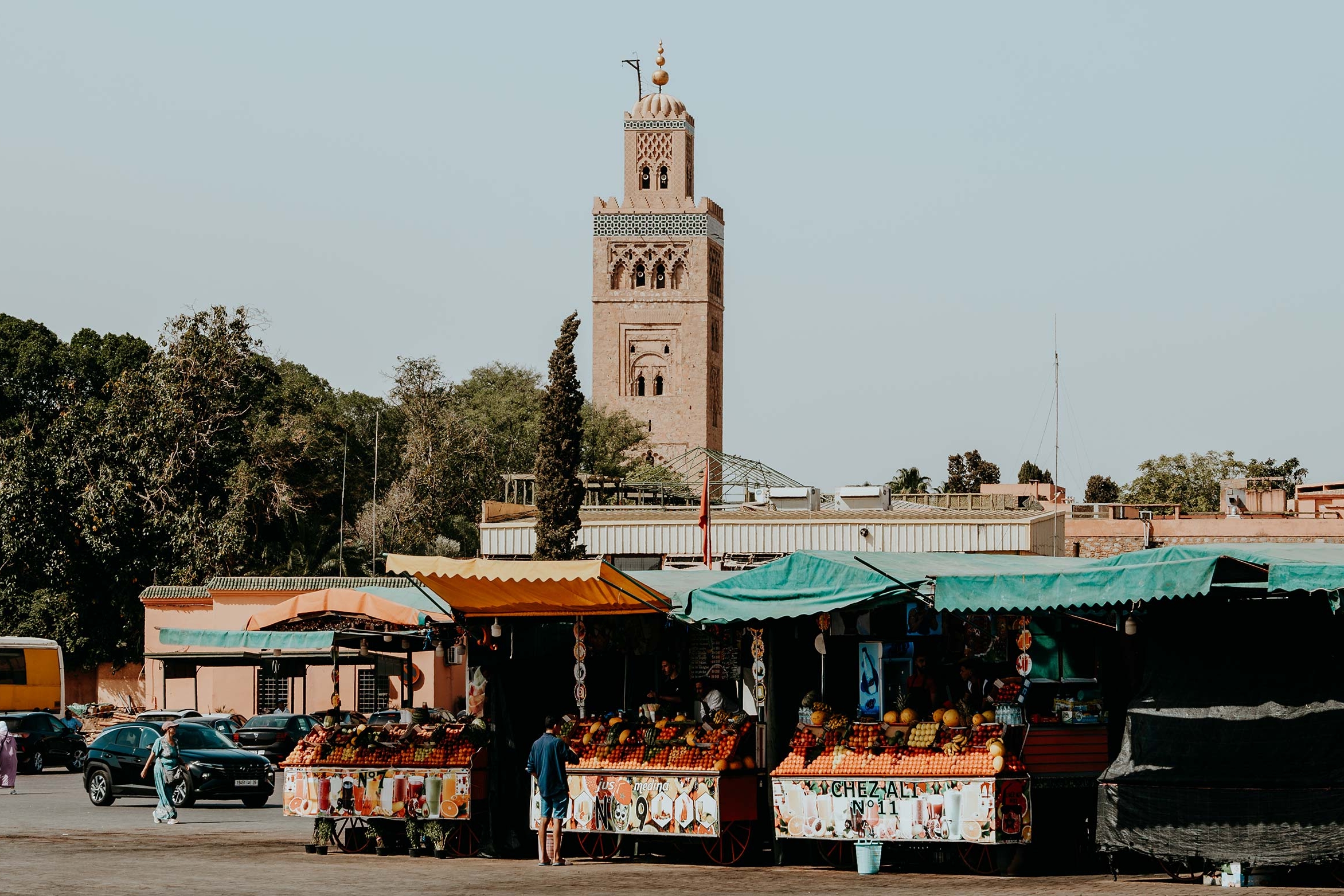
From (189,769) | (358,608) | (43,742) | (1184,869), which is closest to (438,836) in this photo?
(358,608)

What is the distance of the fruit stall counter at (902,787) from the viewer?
15375mm

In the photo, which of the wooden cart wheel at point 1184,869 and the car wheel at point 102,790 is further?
the car wheel at point 102,790

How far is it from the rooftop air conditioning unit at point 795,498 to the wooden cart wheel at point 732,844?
160 feet

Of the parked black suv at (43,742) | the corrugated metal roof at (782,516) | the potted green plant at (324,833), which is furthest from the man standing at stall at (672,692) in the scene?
the corrugated metal roof at (782,516)

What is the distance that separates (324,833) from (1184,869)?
844 cm

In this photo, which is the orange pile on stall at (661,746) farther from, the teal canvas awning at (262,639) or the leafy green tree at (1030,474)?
the leafy green tree at (1030,474)

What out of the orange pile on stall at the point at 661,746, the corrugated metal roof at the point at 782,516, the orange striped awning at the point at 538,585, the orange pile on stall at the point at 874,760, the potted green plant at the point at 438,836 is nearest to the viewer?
the orange pile on stall at the point at 874,760

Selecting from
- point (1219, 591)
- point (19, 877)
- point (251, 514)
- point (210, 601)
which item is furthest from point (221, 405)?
point (1219, 591)

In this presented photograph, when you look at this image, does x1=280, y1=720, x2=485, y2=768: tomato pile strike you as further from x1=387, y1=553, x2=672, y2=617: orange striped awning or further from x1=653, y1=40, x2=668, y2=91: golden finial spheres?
x1=653, y1=40, x2=668, y2=91: golden finial spheres

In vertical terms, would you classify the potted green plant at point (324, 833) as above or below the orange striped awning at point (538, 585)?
below

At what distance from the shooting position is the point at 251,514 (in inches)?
2153

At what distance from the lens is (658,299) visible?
106938mm

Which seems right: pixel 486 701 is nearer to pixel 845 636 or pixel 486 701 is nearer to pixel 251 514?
pixel 845 636

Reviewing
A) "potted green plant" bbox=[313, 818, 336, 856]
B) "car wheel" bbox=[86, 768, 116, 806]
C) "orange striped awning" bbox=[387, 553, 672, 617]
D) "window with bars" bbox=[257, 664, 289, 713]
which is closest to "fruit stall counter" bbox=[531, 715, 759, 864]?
"orange striped awning" bbox=[387, 553, 672, 617]
